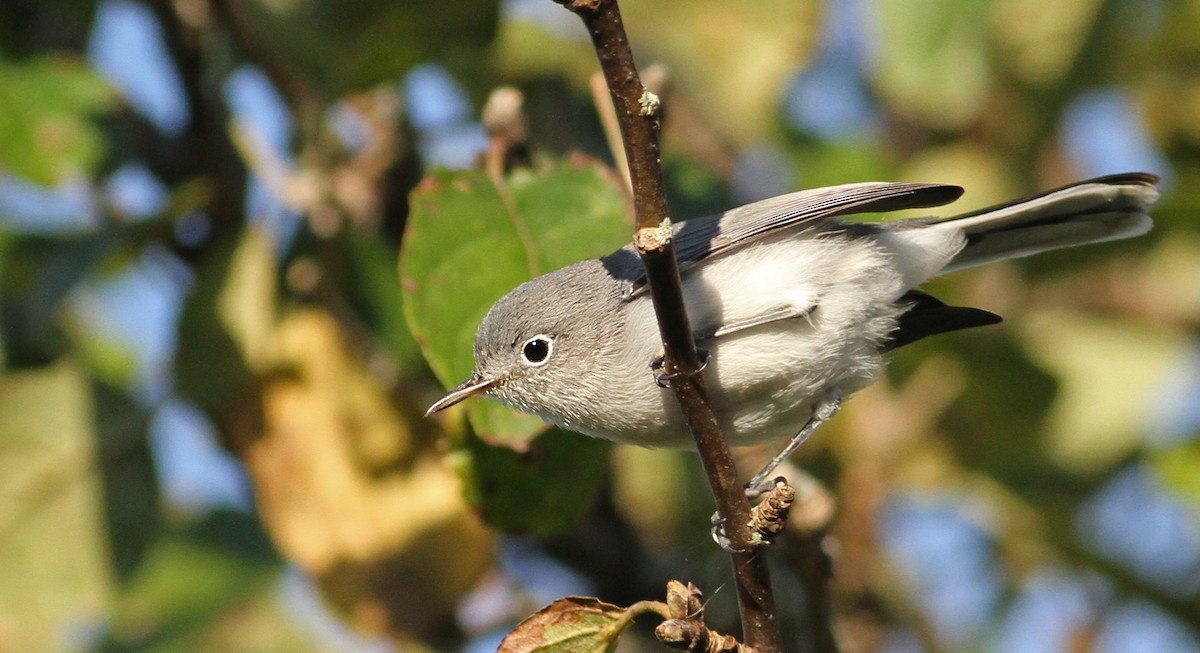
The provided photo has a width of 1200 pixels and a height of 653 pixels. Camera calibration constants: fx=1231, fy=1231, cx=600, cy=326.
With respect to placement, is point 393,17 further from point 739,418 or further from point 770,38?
point 770,38

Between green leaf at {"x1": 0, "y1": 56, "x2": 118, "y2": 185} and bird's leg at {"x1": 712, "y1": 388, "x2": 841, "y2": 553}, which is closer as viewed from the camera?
bird's leg at {"x1": 712, "y1": 388, "x2": 841, "y2": 553}

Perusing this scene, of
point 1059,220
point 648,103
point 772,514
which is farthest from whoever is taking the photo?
point 1059,220

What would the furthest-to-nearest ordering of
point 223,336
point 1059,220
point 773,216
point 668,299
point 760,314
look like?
point 223,336
point 1059,220
point 773,216
point 760,314
point 668,299

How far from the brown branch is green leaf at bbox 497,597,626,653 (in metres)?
0.23

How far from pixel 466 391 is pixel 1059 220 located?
1.48 m

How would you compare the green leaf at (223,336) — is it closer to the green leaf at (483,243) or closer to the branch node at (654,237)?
the green leaf at (483,243)

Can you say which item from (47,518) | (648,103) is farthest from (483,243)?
(47,518)

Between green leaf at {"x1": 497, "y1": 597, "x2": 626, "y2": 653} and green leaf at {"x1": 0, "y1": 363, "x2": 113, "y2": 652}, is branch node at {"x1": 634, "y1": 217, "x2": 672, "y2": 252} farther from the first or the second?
green leaf at {"x1": 0, "y1": 363, "x2": 113, "y2": 652}

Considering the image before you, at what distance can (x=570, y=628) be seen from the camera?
2027mm

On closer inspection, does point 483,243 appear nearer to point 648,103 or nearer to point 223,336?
point 223,336

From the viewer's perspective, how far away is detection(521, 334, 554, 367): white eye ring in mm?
2729

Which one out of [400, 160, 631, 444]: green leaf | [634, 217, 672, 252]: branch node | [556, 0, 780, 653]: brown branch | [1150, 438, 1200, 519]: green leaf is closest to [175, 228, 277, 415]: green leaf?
[400, 160, 631, 444]: green leaf

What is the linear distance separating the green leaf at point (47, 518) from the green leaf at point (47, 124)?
635mm

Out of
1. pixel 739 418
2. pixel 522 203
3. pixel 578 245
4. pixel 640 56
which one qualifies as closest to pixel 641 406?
pixel 739 418
